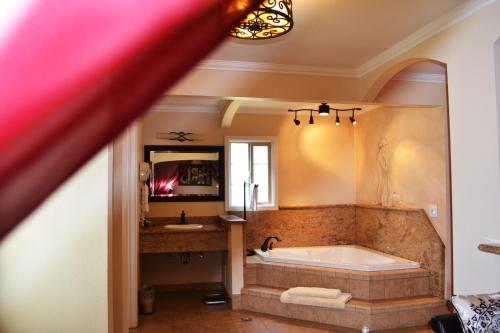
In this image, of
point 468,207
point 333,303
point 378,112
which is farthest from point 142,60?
point 378,112

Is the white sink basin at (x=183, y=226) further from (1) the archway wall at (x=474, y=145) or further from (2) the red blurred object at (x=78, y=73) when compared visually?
(2) the red blurred object at (x=78, y=73)

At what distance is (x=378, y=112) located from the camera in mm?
5566

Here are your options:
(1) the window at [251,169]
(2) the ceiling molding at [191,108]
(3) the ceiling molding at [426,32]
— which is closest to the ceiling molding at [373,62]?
(3) the ceiling molding at [426,32]

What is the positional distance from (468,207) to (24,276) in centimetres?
268

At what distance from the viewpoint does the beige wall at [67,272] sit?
1.76m

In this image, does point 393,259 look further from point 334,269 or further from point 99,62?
point 99,62

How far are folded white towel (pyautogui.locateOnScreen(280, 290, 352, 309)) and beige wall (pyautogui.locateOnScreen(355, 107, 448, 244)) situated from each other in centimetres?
134

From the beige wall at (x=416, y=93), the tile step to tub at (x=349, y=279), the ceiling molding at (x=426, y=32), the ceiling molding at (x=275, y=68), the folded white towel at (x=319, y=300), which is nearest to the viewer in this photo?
the ceiling molding at (x=426, y=32)

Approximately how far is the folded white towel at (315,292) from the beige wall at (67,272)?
2.74 metres

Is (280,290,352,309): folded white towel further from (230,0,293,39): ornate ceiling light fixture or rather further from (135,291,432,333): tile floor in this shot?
(230,0,293,39): ornate ceiling light fixture

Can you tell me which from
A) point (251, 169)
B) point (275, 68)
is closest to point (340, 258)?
point (251, 169)

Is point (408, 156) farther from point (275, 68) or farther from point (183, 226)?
point (183, 226)

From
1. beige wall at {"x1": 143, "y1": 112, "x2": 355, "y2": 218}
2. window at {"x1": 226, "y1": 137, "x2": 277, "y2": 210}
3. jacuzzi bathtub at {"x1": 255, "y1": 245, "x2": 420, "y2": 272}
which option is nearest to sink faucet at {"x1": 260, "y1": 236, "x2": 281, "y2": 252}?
jacuzzi bathtub at {"x1": 255, "y1": 245, "x2": 420, "y2": 272}

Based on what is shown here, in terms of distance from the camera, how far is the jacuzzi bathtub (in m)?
4.42
